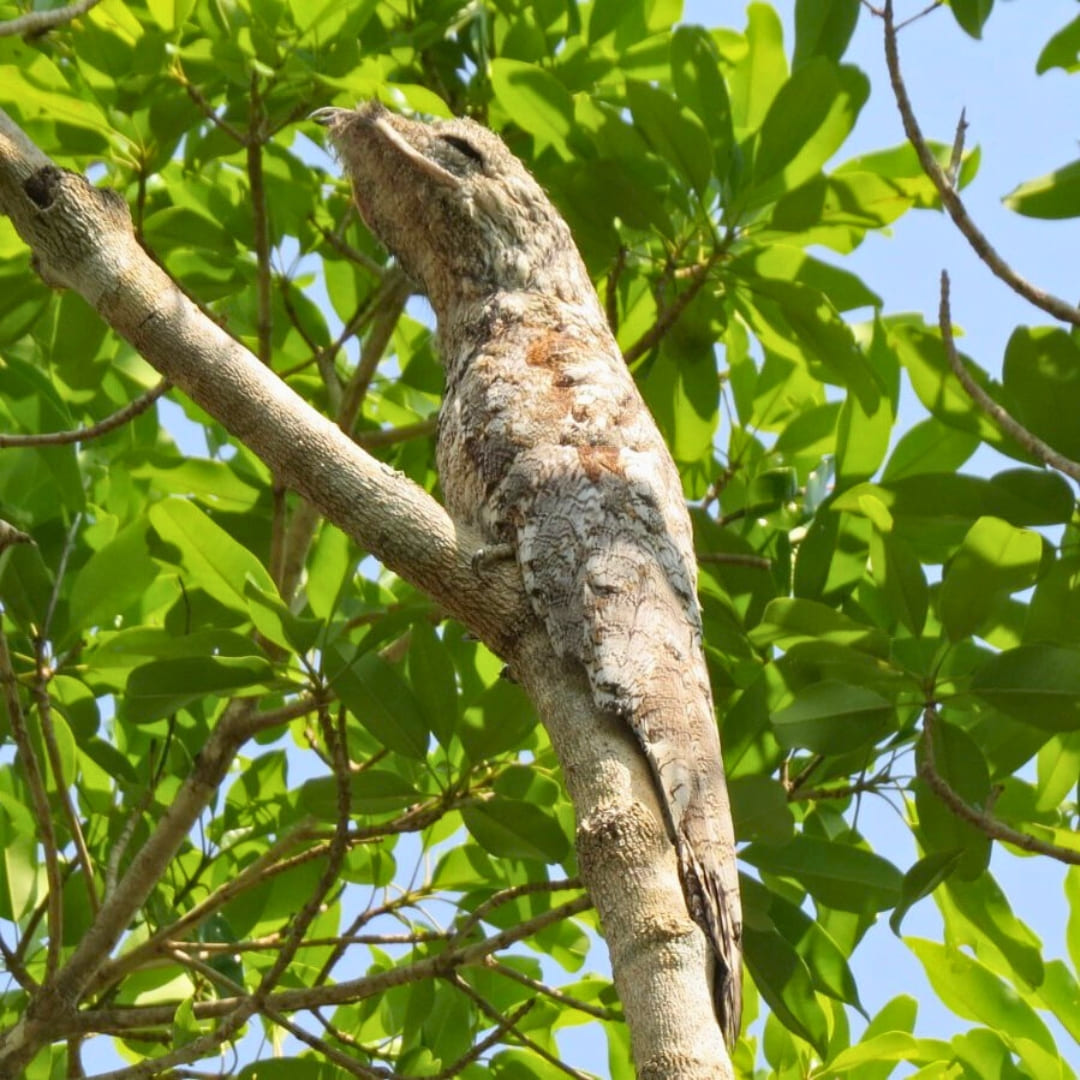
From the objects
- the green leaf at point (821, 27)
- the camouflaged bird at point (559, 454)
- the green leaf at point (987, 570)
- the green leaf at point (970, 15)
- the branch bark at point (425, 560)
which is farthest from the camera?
the green leaf at point (821, 27)

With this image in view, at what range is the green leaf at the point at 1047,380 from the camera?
2289 millimetres

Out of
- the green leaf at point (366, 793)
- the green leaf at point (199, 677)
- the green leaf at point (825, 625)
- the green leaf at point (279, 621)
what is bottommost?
the green leaf at point (366, 793)

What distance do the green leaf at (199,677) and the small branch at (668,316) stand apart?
0.86 metres

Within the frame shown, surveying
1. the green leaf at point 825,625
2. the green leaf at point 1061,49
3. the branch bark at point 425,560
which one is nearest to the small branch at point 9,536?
the branch bark at point 425,560

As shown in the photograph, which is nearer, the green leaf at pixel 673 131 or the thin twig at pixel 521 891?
the thin twig at pixel 521 891

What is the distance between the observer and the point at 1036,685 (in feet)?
6.73

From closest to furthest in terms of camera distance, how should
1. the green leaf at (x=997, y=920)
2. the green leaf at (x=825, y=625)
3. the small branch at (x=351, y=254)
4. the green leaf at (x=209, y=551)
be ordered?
the green leaf at (x=825, y=625)
the green leaf at (x=209, y=551)
the green leaf at (x=997, y=920)
the small branch at (x=351, y=254)

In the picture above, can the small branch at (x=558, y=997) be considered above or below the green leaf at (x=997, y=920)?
below

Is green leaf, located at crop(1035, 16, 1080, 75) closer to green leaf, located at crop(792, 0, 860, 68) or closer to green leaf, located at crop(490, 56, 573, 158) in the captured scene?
green leaf, located at crop(792, 0, 860, 68)

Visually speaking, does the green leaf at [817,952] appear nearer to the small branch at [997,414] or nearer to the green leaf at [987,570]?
the green leaf at [987,570]

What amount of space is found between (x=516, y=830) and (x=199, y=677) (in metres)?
0.56

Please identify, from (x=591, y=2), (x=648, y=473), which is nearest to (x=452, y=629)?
(x=648, y=473)

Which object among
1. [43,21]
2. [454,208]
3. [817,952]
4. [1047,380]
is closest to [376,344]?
[454,208]

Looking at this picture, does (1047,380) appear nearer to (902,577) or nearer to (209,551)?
(902,577)
